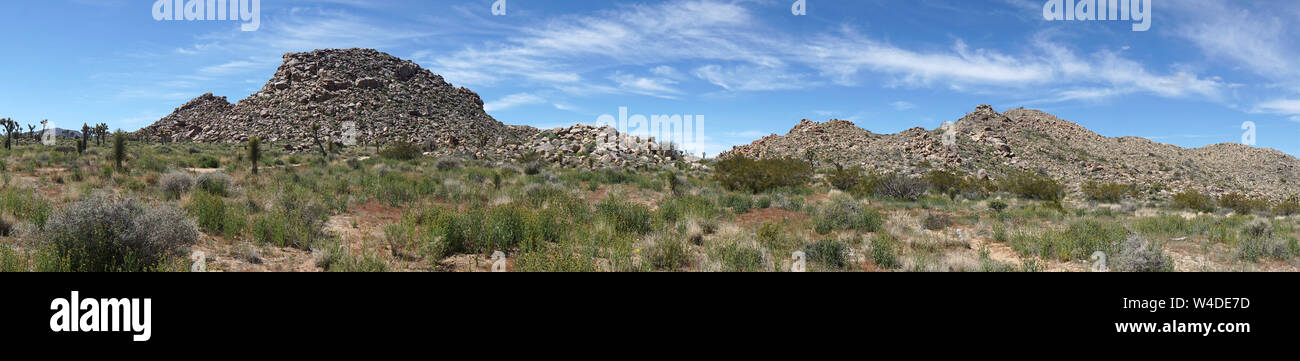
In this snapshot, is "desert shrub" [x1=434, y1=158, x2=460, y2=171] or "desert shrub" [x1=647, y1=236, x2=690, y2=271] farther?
"desert shrub" [x1=434, y1=158, x2=460, y2=171]

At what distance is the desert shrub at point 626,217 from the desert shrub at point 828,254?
2.93m

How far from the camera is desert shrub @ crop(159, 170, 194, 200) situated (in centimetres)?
1126

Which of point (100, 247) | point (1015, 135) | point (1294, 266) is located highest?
point (1015, 135)

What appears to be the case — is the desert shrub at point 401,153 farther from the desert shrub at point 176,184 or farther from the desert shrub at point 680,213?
the desert shrub at point 680,213

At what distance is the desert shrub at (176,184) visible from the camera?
36.9ft

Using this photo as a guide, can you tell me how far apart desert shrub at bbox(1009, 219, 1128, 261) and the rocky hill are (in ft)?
99.8

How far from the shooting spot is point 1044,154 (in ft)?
182

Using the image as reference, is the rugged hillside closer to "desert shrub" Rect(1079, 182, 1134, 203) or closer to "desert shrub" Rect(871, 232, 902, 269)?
"desert shrub" Rect(1079, 182, 1134, 203)

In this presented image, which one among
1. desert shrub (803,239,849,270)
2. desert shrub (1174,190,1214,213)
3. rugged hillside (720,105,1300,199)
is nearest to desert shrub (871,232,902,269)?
desert shrub (803,239,849,270)

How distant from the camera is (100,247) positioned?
555cm

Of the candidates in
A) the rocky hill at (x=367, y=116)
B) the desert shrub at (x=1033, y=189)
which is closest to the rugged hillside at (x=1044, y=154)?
the desert shrub at (x=1033, y=189)
